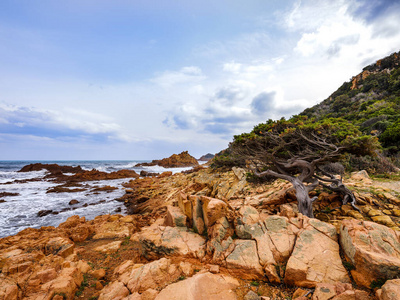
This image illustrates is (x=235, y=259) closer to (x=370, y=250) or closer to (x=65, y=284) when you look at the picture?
(x=370, y=250)

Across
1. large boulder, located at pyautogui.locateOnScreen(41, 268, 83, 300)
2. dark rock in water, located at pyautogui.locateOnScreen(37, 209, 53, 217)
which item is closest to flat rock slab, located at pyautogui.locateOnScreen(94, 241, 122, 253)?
large boulder, located at pyautogui.locateOnScreen(41, 268, 83, 300)

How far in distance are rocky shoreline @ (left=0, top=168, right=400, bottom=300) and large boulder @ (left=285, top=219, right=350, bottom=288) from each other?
0.08 feet

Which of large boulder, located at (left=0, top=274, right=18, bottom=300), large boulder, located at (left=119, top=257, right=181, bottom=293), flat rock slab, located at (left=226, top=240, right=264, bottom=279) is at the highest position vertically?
flat rock slab, located at (left=226, top=240, right=264, bottom=279)

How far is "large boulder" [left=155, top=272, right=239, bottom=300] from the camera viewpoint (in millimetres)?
3961

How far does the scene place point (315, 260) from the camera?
14.7 feet

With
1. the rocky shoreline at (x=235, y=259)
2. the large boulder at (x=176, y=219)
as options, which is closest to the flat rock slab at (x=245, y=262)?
the rocky shoreline at (x=235, y=259)

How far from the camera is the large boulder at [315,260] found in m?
4.12

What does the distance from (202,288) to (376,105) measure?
3698 cm

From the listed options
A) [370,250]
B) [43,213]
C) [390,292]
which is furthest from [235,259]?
[43,213]

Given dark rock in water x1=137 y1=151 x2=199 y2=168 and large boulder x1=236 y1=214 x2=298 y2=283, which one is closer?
large boulder x1=236 y1=214 x2=298 y2=283

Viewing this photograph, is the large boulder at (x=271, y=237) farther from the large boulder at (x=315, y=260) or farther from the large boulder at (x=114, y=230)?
the large boulder at (x=114, y=230)

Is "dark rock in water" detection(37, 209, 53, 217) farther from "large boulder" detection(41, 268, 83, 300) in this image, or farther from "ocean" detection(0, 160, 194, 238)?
"large boulder" detection(41, 268, 83, 300)

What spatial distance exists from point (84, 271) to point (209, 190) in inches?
380

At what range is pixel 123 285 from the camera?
185 inches
